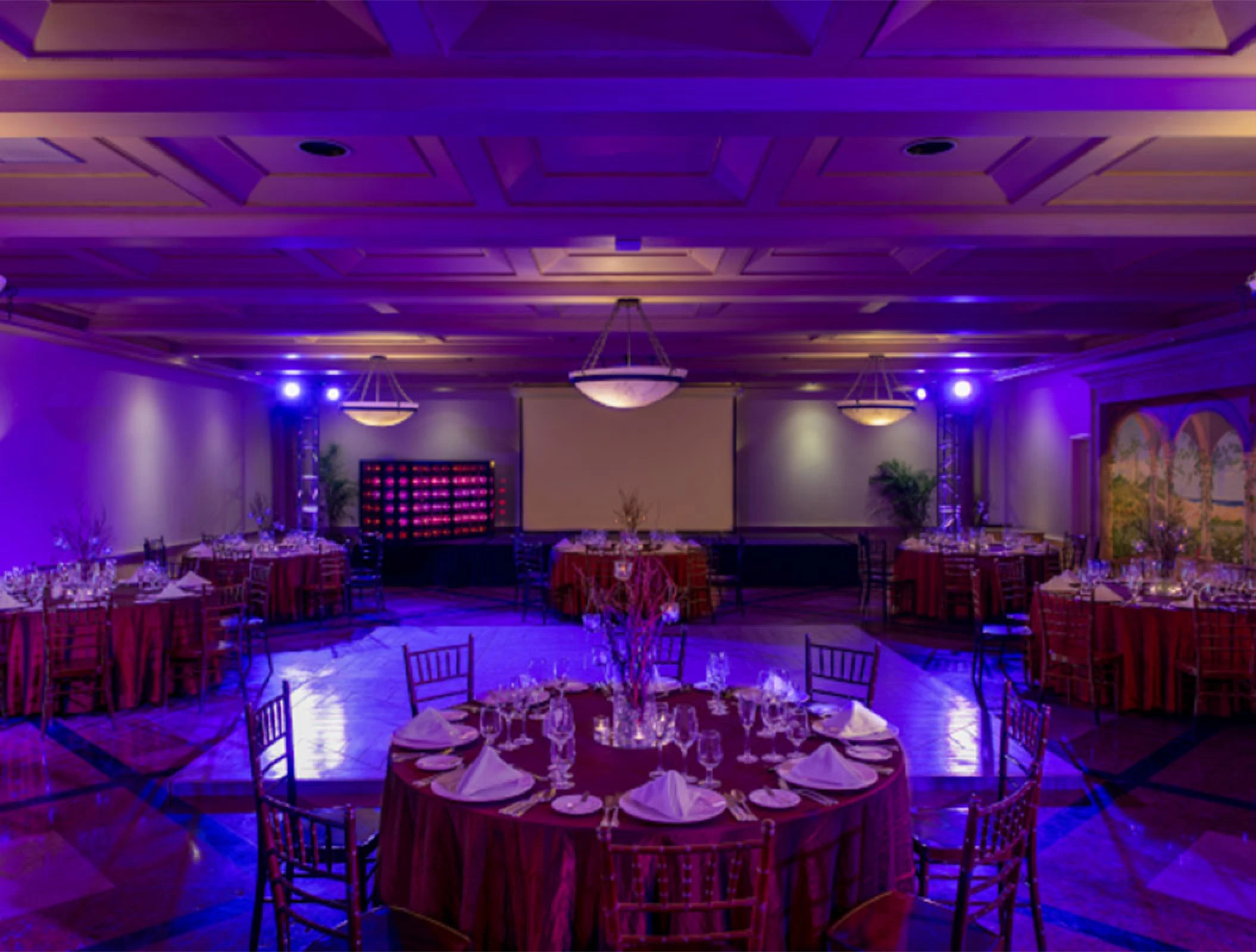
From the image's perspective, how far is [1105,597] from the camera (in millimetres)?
6266

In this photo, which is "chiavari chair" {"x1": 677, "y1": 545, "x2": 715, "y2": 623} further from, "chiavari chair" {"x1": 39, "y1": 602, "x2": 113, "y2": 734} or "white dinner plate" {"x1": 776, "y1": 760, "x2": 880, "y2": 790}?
"white dinner plate" {"x1": 776, "y1": 760, "x2": 880, "y2": 790}

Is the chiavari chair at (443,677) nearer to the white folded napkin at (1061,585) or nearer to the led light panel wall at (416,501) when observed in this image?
the white folded napkin at (1061,585)

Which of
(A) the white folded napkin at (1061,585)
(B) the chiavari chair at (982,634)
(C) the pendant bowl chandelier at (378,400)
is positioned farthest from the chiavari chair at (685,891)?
(C) the pendant bowl chandelier at (378,400)

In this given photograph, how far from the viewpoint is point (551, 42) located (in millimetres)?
3031

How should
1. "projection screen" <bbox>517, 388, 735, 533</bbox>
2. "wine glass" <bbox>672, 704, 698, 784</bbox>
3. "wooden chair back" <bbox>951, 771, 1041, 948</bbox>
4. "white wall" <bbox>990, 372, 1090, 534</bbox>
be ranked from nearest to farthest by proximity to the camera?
"wooden chair back" <bbox>951, 771, 1041, 948</bbox> → "wine glass" <bbox>672, 704, 698, 784</bbox> → "white wall" <bbox>990, 372, 1090, 534</bbox> → "projection screen" <bbox>517, 388, 735, 533</bbox>

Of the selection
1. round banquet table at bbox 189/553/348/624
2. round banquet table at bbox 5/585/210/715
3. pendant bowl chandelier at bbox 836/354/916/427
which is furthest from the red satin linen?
round banquet table at bbox 5/585/210/715

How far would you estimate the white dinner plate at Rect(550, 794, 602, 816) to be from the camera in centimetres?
254

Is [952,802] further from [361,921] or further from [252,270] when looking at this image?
[252,270]

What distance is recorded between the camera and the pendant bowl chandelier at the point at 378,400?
1094cm

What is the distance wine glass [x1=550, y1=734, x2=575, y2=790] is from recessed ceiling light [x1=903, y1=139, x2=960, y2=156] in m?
3.17

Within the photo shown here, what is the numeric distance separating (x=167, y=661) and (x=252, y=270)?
2973mm

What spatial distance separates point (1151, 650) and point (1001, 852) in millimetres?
4404

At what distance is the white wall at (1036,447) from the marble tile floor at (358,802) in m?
5.83

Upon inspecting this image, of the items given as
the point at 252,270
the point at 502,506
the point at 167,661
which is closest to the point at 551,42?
the point at 252,270
